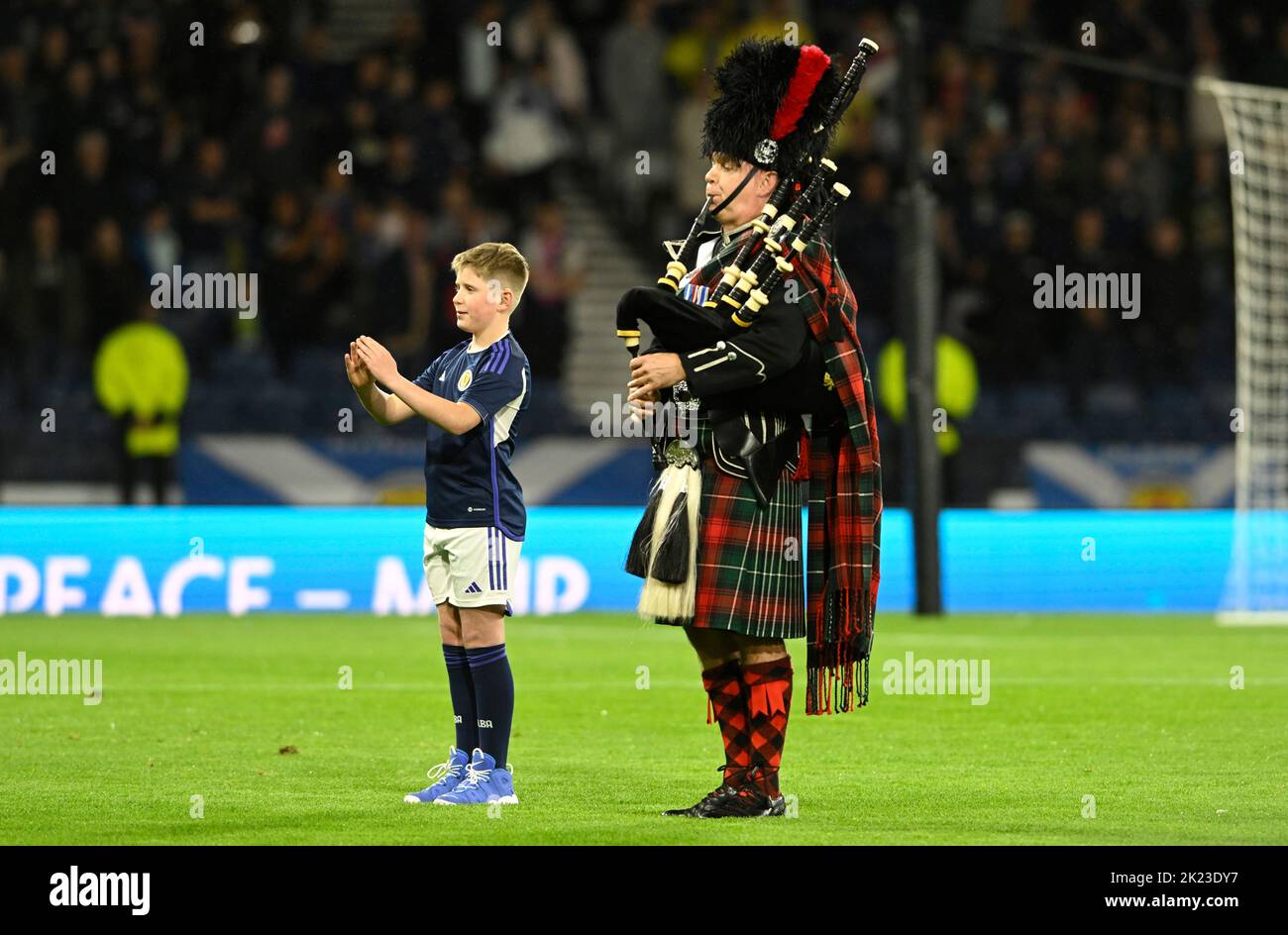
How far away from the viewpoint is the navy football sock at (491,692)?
704 cm

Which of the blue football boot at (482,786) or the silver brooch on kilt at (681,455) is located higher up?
the silver brooch on kilt at (681,455)

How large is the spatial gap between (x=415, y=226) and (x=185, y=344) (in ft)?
7.54

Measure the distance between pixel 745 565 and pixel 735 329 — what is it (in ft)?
2.28

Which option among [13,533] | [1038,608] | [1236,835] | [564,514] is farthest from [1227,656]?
[13,533]

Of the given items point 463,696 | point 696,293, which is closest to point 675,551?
point 696,293

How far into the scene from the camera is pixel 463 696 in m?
7.16

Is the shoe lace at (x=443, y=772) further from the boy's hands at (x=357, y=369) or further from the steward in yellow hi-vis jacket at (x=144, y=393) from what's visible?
the steward in yellow hi-vis jacket at (x=144, y=393)

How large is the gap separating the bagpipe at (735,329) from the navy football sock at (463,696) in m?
0.65

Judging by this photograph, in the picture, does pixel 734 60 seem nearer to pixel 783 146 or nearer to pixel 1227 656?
pixel 783 146

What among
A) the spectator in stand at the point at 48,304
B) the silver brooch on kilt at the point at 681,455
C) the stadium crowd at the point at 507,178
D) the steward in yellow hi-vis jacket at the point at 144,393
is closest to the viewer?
the silver brooch on kilt at the point at 681,455

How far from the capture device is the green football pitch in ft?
21.7

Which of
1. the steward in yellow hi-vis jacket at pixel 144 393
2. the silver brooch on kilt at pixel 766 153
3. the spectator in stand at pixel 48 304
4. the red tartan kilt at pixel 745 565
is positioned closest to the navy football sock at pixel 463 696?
the red tartan kilt at pixel 745 565

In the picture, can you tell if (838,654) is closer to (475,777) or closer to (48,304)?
(475,777)

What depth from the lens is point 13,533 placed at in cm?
1438
